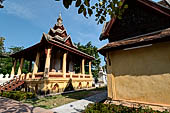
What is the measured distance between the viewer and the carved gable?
5430 millimetres

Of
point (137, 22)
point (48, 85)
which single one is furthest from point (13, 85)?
point (137, 22)

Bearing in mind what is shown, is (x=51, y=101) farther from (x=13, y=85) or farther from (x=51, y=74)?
(x=13, y=85)

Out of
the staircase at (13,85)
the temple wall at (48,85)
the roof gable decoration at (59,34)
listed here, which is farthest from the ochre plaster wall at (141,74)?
the staircase at (13,85)

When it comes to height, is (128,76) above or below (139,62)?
below

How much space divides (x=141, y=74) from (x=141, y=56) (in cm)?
101

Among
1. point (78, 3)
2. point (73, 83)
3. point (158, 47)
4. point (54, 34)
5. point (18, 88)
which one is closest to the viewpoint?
point (78, 3)

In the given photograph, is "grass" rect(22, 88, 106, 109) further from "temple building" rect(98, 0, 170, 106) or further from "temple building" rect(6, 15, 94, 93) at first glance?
"temple building" rect(98, 0, 170, 106)

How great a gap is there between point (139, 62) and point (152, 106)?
2269 mm

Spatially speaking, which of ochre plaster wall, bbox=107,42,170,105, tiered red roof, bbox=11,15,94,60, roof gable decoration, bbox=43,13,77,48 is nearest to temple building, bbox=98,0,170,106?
ochre plaster wall, bbox=107,42,170,105

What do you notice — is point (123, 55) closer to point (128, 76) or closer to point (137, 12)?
point (128, 76)

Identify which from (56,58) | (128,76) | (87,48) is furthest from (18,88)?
(87,48)

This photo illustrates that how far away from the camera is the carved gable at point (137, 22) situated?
5430mm

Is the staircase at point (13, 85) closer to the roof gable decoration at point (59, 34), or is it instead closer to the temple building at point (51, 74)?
the temple building at point (51, 74)

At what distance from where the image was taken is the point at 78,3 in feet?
5.75
